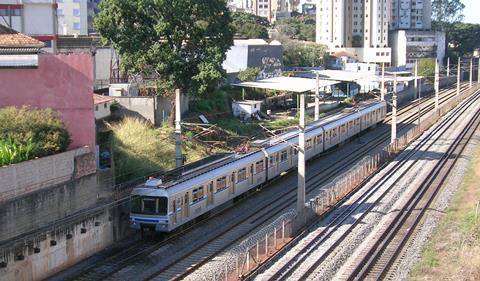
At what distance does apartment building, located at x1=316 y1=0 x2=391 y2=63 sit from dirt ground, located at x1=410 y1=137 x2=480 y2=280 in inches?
3665

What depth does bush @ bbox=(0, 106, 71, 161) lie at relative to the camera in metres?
22.0

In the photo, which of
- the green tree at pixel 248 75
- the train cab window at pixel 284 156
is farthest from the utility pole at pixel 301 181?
the green tree at pixel 248 75

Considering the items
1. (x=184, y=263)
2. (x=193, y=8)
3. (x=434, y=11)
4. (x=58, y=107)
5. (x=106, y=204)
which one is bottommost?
(x=184, y=263)

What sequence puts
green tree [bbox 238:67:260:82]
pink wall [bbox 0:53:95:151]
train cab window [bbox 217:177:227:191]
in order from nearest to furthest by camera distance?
pink wall [bbox 0:53:95:151], train cab window [bbox 217:177:227:191], green tree [bbox 238:67:260:82]

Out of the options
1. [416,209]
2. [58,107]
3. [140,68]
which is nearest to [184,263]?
[58,107]

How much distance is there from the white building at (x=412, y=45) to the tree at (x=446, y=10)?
1363 inches

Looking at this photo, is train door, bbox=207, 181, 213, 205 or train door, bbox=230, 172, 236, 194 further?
train door, bbox=230, 172, 236, 194

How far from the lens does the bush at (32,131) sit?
2200cm

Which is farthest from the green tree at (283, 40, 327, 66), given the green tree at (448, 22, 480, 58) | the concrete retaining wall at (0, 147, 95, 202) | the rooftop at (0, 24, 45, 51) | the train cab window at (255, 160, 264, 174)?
the concrete retaining wall at (0, 147, 95, 202)

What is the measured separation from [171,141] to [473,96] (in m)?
61.6

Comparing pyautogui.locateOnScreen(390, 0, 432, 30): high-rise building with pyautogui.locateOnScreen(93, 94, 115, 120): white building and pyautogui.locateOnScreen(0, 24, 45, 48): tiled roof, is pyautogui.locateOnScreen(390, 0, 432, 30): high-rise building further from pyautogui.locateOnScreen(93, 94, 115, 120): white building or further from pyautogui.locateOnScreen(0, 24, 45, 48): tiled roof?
pyautogui.locateOnScreen(0, 24, 45, 48): tiled roof

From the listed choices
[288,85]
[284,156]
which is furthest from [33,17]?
[284,156]

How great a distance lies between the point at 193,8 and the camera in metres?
38.0

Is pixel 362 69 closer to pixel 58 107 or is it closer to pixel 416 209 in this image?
pixel 416 209
